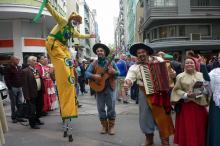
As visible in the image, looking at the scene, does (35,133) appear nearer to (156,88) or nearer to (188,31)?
(156,88)

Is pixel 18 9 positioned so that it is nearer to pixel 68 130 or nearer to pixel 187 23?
pixel 187 23

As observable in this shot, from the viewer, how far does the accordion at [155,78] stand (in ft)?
Result: 21.4

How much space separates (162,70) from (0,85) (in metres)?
8.46

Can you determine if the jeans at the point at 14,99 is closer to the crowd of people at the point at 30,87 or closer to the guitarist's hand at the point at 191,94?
the crowd of people at the point at 30,87

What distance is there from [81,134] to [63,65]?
5.44ft

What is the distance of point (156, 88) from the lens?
6.58m

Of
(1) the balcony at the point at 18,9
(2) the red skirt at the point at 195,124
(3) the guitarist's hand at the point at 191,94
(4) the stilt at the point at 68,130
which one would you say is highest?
(1) the balcony at the point at 18,9

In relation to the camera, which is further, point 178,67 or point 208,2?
point 208,2

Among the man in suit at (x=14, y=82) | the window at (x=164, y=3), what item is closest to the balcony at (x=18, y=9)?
the window at (x=164, y=3)

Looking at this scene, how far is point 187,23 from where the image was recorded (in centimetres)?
3678

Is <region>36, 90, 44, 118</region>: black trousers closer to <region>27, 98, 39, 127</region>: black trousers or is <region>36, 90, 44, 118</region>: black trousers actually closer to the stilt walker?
<region>27, 98, 39, 127</region>: black trousers

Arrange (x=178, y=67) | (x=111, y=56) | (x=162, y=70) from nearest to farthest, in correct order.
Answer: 1. (x=162, y=70)
2. (x=111, y=56)
3. (x=178, y=67)

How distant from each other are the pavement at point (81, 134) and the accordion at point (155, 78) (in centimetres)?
123

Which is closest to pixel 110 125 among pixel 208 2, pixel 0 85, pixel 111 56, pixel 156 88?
pixel 111 56
